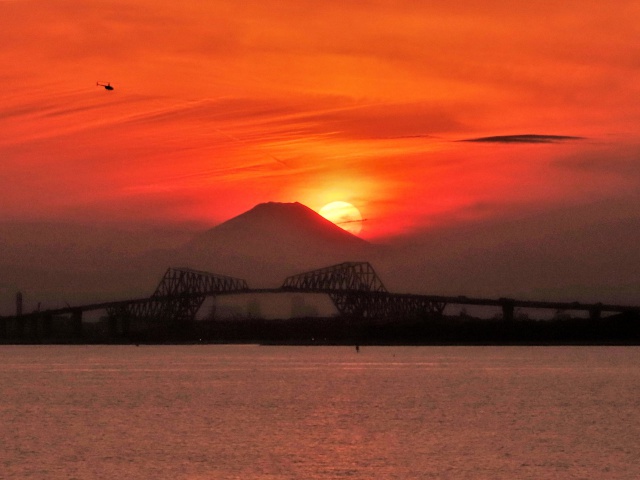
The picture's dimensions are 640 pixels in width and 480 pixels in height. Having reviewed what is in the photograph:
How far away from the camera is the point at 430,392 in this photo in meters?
95.8

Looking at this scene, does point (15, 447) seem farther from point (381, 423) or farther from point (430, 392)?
point (430, 392)

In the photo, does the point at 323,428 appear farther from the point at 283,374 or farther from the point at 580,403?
the point at 283,374

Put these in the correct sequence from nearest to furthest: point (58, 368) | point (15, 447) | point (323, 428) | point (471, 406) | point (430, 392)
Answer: point (15, 447), point (323, 428), point (471, 406), point (430, 392), point (58, 368)

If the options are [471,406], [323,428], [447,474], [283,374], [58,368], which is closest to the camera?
[447,474]

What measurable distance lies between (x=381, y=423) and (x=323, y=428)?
14.7 feet

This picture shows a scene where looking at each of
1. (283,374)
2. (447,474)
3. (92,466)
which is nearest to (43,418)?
(92,466)

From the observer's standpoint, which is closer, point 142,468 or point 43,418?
point 142,468

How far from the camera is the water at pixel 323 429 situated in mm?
→ 48156

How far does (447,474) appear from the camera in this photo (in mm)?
46281

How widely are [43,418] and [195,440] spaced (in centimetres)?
1770

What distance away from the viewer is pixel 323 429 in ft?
206

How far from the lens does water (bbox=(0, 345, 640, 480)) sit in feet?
158

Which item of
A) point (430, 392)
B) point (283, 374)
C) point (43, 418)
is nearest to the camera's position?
point (43, 418)

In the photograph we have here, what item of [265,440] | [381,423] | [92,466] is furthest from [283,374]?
[92,466]
